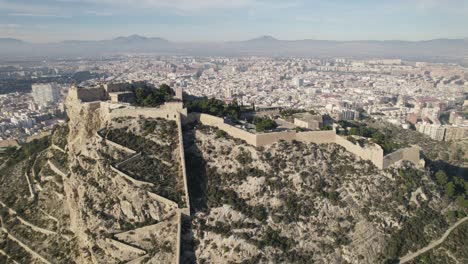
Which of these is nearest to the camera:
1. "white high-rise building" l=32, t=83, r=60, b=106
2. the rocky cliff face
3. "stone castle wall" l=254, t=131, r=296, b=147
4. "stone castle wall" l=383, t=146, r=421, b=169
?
the rocky cliff face

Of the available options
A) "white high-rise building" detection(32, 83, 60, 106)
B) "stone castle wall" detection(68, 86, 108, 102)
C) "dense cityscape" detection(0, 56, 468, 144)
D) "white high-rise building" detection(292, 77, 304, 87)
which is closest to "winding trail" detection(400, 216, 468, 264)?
"dense cityscape" detection(0, 56, 468, 144)

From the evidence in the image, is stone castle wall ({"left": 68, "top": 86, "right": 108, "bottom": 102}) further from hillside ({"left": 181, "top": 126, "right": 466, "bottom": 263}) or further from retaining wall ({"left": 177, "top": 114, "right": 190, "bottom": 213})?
hillside ({"left": 181, "top": 126, "right": 466, "bottom": 263})

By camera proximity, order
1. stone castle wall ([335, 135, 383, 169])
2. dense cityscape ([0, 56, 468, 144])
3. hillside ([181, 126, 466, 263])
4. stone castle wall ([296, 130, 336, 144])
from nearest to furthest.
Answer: hillside ([181, 126, 466, 263]) < stone castle wall ([335, 135, 383, 169]) < stone castle wall ([296, 130, 336, 144]) < dense cityscape ([0, 56, 468, 144])

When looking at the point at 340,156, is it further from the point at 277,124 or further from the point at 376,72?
the point at 376,72

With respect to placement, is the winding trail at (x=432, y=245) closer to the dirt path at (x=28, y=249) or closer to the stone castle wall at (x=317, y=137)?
the stone castle wall at (x=317, y=137)

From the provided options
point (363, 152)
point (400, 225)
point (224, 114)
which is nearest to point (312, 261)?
point (400, 225)

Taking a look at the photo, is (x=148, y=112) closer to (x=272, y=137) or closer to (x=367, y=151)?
(x=272, y=137)

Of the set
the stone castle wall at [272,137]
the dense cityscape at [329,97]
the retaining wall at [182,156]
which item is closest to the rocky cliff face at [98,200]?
the retaining wall at [182,156]

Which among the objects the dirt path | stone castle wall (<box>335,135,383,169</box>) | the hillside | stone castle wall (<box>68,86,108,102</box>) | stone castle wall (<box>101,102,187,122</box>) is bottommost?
the dirt path
